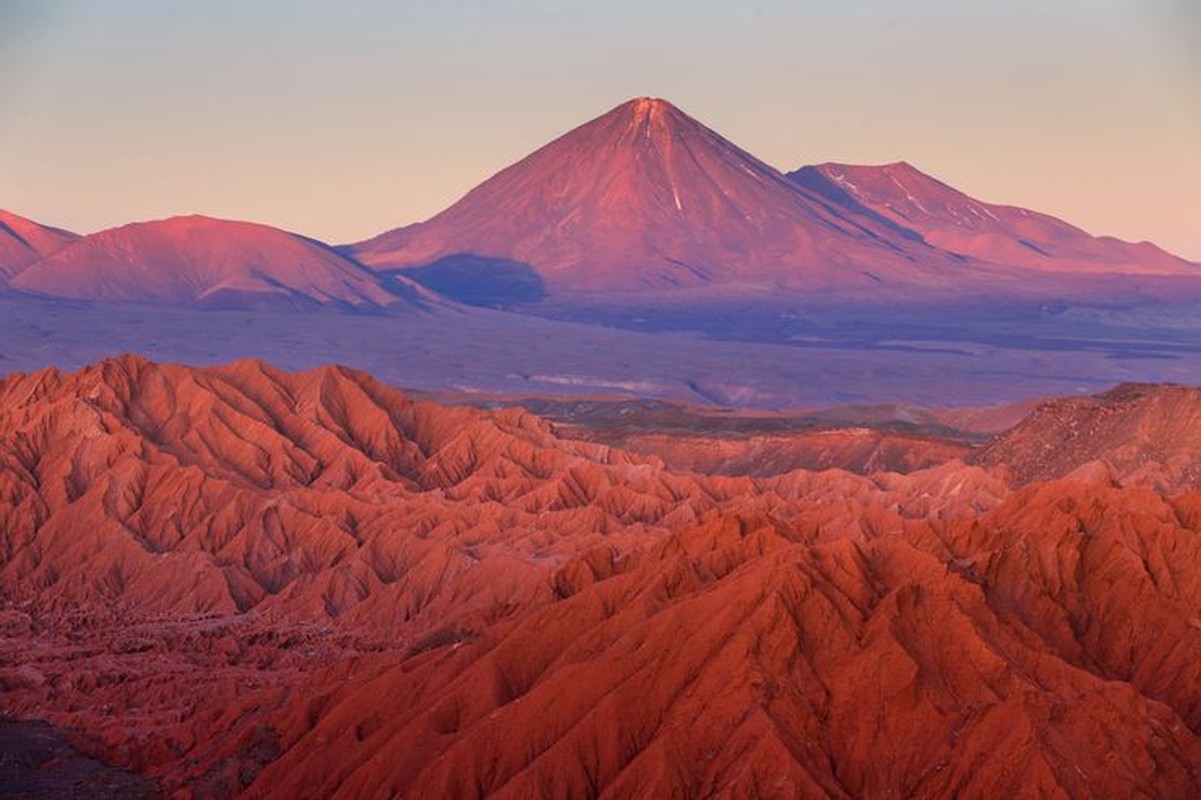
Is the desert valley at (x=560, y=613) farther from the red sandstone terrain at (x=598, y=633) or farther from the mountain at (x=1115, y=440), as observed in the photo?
the mountain at (x=1115, y=440)

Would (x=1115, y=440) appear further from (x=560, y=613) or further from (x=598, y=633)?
(x=598, y=633)

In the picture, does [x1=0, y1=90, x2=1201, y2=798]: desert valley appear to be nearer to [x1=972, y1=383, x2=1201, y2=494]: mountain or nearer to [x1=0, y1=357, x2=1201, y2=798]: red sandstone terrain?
[x1=0, y1=357, x2=1201, y2=798]: red sandstone terrain

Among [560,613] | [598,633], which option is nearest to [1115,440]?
[560,613]

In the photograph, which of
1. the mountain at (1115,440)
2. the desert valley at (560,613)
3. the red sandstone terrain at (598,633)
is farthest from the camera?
the mountain at (1115,440)

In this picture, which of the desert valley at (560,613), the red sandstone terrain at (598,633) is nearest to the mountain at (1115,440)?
the desert valley at (560,613)

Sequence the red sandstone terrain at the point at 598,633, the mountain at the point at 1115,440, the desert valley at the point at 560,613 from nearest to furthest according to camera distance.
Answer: the red sandstone terrain at the point at 598,633, the desert valley at the point at 560,613, the mountain at the point at 1115,440

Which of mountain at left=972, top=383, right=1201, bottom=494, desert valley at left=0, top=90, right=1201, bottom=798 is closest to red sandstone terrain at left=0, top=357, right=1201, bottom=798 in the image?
desert valley at left=0, top=90, right=1201, bottom=798

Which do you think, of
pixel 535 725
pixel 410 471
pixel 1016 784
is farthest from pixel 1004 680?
pixel 410 471

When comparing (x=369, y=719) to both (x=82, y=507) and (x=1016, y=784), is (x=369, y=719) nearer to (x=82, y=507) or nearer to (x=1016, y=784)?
(x=1016, y=784)

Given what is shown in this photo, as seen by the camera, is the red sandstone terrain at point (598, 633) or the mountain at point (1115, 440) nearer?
the red sandstone terrain at point (598, 633)
